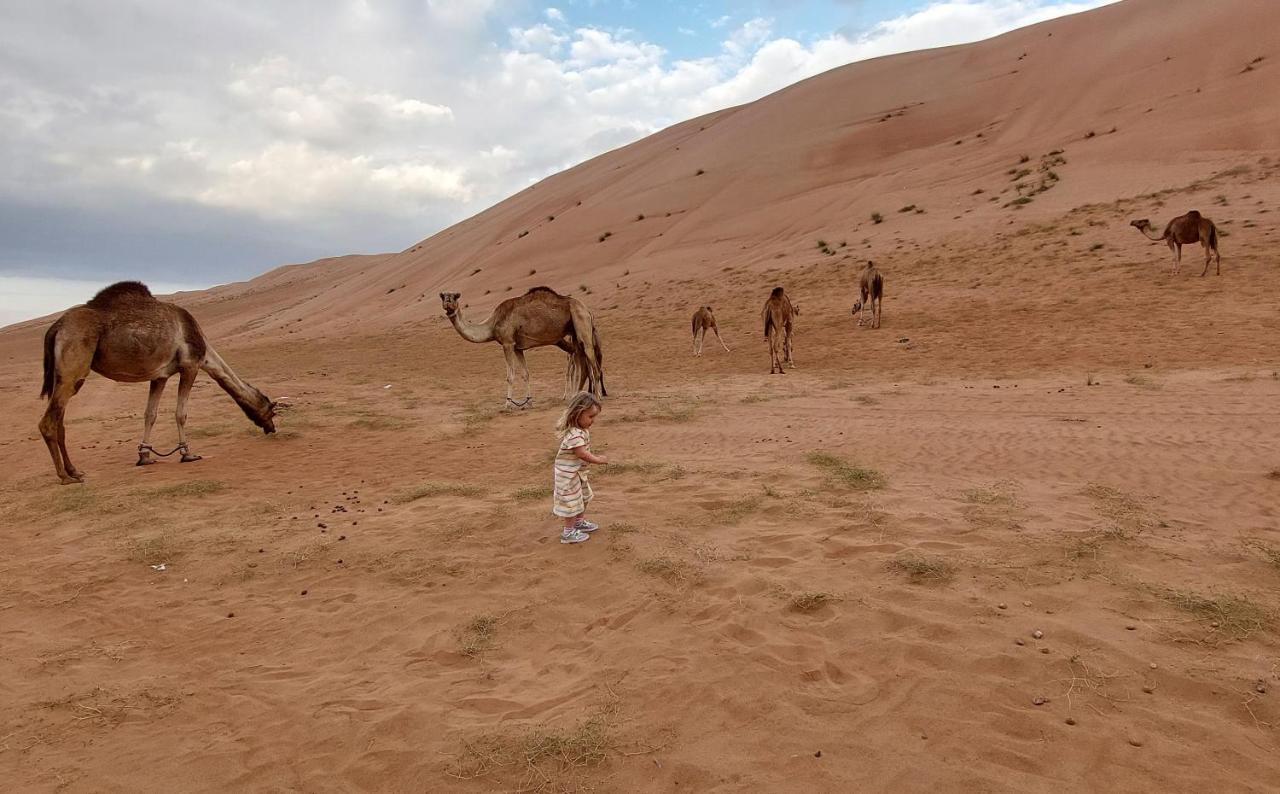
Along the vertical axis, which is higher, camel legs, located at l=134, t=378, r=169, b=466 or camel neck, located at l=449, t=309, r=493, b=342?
camel neck, located at l=449, t=309, r=493, b=342

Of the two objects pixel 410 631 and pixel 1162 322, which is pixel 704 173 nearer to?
pixel 1162 322

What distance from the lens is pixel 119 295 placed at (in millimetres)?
8914

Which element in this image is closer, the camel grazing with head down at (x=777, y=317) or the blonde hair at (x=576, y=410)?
the blonde hair at (x=576, y=410)

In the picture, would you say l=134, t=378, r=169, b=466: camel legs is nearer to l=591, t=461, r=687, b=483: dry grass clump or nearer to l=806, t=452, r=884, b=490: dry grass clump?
l=591, t=461, r=687, b=483: dry grass clump

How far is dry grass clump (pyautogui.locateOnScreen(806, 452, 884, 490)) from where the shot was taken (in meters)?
6.63

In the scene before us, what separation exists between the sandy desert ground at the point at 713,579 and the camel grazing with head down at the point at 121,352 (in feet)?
2.53

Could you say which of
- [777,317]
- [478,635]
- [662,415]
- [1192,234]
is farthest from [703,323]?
[478,635]

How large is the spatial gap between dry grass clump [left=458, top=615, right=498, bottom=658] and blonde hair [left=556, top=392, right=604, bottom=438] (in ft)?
5.40

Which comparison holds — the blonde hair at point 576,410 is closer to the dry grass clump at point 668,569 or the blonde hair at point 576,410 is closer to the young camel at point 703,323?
the dry grass clump at point 668,569

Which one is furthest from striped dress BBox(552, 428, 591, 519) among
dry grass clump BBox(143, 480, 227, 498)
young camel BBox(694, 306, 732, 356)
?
young camel BBox(694, 306, 732, 356)

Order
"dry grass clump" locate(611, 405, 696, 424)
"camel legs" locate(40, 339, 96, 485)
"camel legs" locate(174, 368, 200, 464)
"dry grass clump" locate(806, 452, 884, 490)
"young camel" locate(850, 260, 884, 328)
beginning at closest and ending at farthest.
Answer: "dry grass clump" locate(806, 452, 884, 490) → "camel legs" locate(40, 339, 96, 485) → "camel legs" locate(174, 368, 200, 464) → "dry grass clump" locate(611, 405, 696, 424) → "young camel" locate(850, 260, 884, 328)

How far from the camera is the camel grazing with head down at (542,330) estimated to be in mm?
12258

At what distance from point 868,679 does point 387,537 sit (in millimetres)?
4315

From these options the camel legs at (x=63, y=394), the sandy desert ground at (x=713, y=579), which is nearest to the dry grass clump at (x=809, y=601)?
the sandy desert ground at (x=713, y=579)
